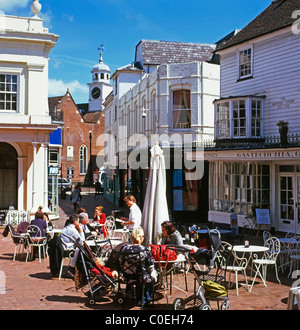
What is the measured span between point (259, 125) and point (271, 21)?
4.58m

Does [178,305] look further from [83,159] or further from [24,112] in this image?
[83,159]

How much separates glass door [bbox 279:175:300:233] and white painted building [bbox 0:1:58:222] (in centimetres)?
1090

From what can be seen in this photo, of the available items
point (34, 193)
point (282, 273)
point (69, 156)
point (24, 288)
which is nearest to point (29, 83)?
point (34, 193)

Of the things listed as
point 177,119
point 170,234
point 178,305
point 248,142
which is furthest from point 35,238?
point 177,119

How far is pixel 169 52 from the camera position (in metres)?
33.2

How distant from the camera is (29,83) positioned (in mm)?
21422

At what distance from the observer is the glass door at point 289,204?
16828 millimetres

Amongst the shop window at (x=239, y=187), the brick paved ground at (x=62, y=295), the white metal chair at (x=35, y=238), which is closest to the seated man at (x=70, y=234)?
the brick paved ground at (x=62, y=295)

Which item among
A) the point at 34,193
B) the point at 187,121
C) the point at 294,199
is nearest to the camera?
the point at 294,199

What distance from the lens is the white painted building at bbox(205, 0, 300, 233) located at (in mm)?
17328

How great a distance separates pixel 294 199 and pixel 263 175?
1765mm

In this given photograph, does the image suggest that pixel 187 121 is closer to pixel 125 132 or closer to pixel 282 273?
pixel 125 132

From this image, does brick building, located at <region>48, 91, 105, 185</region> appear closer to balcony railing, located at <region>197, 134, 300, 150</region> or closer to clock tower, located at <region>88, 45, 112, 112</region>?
clock tower, located at <region>88, 45, 112, 112</region>

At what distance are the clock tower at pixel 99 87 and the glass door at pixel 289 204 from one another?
6721 cm
